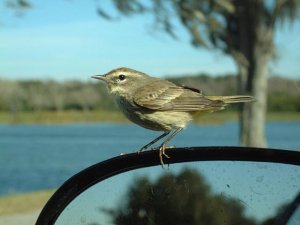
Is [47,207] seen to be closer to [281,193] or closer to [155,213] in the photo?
[155,213]

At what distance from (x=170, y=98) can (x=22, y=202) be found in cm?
1112

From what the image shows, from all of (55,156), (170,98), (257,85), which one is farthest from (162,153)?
(55,156)

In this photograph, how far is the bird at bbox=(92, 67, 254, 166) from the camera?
171 inches

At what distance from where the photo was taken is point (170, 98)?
185 inches

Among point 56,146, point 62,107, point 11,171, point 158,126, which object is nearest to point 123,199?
point 158,126

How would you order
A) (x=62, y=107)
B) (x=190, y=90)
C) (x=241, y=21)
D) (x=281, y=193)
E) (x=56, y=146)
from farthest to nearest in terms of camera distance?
(x=62, y=107) < (x=56, y=146) < (x=241, y=21) < (x=190, y=90) < (x=281, y=193)

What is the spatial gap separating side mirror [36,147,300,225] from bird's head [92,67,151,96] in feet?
2.84

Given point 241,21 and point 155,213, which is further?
point 241,21

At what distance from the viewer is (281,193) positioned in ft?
10.4

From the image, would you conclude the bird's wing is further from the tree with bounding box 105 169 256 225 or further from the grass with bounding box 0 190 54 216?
the grass with bounding box 0 190 54 216

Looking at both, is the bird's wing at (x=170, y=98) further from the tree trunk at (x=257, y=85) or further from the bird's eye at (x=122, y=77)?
the tree trunk at (x=257, y=85)

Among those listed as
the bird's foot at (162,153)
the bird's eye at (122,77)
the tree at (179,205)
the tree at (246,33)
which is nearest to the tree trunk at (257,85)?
the tree at (246,33)

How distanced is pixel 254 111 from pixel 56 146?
10470 mm

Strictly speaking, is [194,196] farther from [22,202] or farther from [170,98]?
[22,202]
